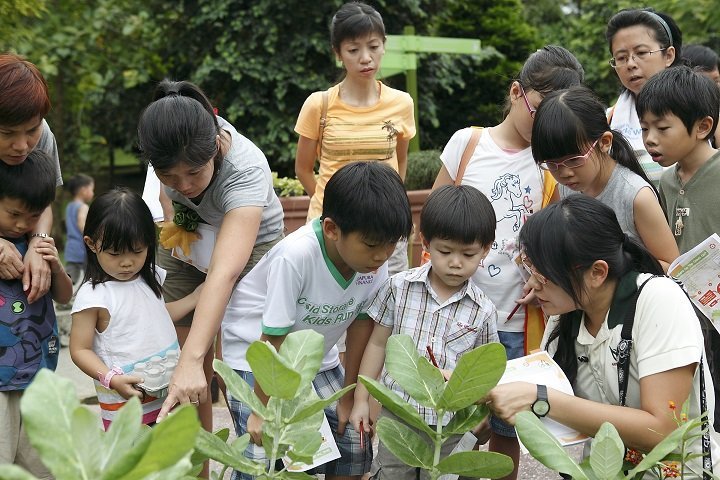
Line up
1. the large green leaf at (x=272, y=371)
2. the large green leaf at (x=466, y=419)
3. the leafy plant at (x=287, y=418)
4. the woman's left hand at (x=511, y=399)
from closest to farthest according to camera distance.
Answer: the large green leaf at (x=272, y=371)
the leafy plant at (x=287, y=418)
the large green leaf at (x=466, y=419)
the woman's left hand at (x=511, y=399)

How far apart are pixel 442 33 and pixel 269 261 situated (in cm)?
1124

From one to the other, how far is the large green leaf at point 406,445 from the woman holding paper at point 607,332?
37 centimetres

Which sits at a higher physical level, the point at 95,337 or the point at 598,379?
the point at 598,379

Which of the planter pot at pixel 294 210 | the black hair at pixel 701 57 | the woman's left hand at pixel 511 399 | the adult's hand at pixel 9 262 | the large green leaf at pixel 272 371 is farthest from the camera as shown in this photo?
the planter pot at pixel 294 210

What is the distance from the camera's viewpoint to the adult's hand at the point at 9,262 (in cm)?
278

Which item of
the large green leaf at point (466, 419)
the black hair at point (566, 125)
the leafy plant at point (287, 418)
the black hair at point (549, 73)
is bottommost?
the large green leaf at point (466, 419)

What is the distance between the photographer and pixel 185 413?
3.42 feet

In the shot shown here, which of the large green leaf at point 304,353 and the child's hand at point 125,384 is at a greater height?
the large green leaf at point 304,353

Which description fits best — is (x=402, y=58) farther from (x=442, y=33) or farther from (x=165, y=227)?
(x=442, y=33)

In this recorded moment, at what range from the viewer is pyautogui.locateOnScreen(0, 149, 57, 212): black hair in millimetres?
2820

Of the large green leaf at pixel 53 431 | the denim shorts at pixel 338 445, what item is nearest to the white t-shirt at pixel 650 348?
the denim shorts at pixel 338 445

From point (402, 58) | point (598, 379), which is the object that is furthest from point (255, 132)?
point (598, 379)

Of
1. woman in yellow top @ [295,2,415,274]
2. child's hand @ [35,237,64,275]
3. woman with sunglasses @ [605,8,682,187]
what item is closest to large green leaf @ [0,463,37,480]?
child's hand @ [35,237,64,275]

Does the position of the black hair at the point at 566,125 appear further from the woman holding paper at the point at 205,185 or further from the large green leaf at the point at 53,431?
the large green leaf at the point at 53,431
